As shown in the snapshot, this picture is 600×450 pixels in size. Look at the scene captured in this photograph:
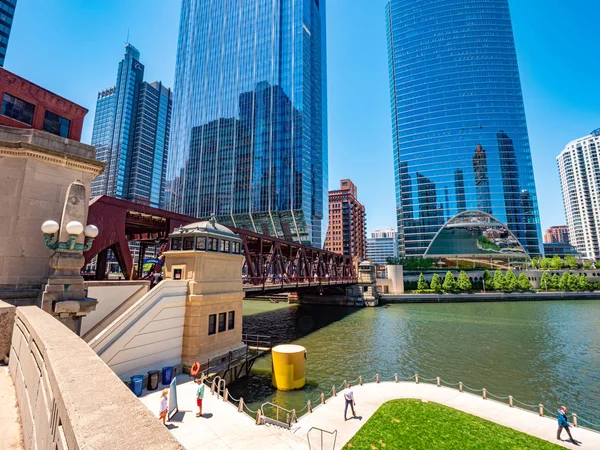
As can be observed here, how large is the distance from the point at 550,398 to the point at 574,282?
93710 mm

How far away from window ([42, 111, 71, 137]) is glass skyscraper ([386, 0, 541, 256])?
416 feet

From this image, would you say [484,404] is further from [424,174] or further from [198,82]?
[198,82]

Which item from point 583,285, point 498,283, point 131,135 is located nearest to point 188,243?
point 498,283

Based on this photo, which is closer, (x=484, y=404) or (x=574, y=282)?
(x=484, y=404)

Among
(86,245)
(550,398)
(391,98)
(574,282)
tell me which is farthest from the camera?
(391,98)

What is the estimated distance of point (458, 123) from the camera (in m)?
127

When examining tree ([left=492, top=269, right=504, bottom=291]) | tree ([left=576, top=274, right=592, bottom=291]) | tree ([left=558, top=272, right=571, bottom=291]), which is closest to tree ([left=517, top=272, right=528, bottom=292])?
tree ([left=492, top=269, right=504, bottom=291])

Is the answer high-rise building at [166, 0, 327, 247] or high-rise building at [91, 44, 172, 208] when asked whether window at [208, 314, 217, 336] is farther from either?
high-rise building at [91, 44, 172, 208]

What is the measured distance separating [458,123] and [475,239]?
51.2 m

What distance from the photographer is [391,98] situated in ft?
505

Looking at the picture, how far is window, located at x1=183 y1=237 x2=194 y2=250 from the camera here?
2125cm

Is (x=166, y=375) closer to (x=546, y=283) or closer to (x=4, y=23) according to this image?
(x=546, y=283)

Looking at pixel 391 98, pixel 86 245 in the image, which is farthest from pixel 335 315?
pixel 391 98

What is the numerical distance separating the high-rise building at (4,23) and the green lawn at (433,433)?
119131 mm
